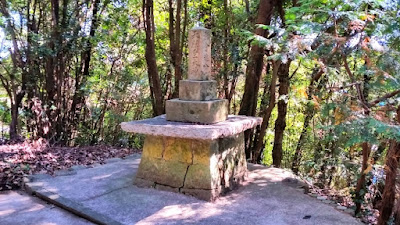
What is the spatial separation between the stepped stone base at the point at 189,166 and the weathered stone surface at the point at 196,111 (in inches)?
12.2

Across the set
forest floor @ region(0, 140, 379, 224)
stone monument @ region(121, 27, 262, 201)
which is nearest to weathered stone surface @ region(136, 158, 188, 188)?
stone monument @ region(121, 27, 262, 201)

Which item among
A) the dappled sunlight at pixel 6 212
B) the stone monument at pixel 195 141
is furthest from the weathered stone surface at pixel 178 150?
the dappled sunlight at pixel 6 212

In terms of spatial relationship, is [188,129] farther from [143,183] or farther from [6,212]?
[6,212]

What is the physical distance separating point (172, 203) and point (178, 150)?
25.1 inches

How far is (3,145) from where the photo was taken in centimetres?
552

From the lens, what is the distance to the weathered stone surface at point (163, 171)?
388 cm

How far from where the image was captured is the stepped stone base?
3736 mm

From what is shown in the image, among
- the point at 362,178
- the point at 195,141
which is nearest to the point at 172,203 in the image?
the point at 195,141

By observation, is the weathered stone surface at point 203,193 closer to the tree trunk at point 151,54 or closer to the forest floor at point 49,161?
the forest floor at point 49,161

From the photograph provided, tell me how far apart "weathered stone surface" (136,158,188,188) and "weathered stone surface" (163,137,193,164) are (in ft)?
0.20

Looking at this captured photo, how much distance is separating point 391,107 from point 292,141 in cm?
525

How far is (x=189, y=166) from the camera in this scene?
3.83 metres

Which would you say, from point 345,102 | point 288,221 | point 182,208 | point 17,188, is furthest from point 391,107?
point 17,188

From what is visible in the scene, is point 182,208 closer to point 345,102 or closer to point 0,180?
point 345,102
